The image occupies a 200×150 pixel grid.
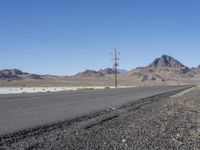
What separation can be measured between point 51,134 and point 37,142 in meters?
1.55

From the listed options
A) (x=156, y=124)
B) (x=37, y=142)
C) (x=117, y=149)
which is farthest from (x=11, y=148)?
(x=156, y=124)

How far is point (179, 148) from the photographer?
888cm

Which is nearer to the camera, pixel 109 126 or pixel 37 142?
pixel 37 142

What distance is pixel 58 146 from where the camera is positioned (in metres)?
A: 8.84

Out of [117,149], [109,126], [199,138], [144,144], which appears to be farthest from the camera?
[109,126]

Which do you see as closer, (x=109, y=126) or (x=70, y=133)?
(x=70, y=133)

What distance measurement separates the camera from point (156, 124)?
45.2 ft

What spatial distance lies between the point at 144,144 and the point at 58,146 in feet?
6.38

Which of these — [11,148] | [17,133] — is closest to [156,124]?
[17,133]

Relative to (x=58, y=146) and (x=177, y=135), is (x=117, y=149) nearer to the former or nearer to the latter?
(x=58, y=146)

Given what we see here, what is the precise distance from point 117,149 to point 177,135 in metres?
2.98

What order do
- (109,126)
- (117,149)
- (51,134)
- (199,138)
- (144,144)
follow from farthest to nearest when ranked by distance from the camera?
(109,126), (51,134), (199,138), (144,144), (117,149)

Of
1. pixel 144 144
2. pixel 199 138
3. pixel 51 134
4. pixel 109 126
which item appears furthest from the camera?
pixel 109 126

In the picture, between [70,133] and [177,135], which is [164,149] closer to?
[177,135]
